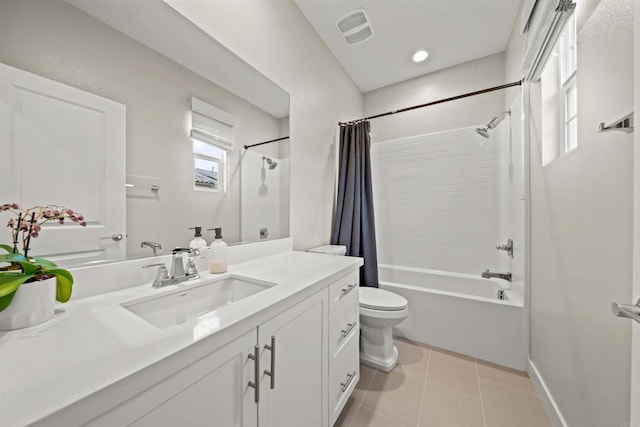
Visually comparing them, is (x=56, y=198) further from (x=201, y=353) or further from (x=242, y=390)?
(x=242, y=390)

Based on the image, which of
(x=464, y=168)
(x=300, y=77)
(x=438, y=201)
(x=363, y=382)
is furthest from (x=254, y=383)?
(x=464, y=168)

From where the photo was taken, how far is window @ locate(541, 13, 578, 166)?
1.22 metres

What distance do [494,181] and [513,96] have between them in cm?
75

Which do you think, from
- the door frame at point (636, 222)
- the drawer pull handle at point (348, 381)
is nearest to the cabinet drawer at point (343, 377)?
the drawer pull handle at point (348, 381)

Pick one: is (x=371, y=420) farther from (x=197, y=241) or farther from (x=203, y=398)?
(x=197, y=241)

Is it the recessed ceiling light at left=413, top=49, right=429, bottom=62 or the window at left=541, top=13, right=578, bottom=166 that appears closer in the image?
the window at left=541, top=13, right=578, bottom=166

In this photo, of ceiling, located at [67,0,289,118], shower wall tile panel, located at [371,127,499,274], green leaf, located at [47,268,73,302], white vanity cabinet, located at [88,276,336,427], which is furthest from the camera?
shower wall tile panel, located at [371,127,499,274]

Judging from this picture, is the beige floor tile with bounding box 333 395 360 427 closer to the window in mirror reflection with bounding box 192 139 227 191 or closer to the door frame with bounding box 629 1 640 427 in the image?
the door frame with bounding box 629 1 640 427

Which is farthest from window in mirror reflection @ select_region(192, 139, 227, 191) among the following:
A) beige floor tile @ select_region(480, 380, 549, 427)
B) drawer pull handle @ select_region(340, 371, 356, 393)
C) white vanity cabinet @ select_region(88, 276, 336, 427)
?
beige floor tile @ select_region(480, 380, 549, 427)

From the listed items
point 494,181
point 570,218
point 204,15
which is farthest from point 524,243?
point 204,15

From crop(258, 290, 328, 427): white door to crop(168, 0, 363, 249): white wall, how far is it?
0.89 metres

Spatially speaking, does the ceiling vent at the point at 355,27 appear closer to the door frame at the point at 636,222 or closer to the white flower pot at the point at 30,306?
the door frame at the point at 636,222

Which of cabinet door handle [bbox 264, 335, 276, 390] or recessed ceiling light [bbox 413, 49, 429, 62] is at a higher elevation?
recessed ceiling light [bbox 413, 49, 429, 62]

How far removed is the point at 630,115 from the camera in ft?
1.95
